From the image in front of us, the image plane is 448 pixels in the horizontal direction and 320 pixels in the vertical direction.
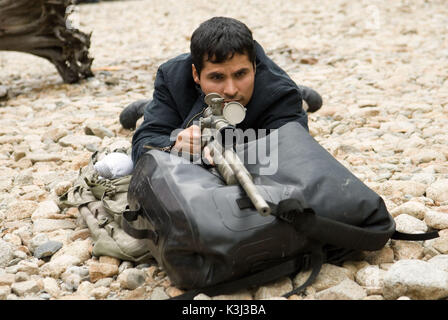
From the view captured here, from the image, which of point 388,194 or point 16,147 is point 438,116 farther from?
point 16,147

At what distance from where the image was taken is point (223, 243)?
194 centimetres

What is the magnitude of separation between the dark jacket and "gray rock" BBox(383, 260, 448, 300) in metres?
1.17

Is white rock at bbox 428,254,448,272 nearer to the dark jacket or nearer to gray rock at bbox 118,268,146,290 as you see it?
the dark jacket

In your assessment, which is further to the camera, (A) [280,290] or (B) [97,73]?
(B) [97,73]

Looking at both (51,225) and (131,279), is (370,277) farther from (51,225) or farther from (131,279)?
(51,225)

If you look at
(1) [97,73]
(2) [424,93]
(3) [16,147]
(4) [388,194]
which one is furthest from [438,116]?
(1) [97,73]

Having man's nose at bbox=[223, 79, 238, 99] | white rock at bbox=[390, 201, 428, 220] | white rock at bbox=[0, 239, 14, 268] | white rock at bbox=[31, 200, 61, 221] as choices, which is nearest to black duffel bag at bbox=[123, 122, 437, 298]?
white rock at bbox=[390, 201, 428, 220]

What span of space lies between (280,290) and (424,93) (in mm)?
3732

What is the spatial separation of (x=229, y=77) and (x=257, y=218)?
1.02 metres

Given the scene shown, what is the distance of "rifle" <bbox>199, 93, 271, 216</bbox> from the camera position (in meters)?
1.99

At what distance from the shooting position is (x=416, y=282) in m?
1.97

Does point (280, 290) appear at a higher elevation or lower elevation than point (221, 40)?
lower

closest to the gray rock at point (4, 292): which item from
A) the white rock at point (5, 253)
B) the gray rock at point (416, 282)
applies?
the white rock at point (5, 253)

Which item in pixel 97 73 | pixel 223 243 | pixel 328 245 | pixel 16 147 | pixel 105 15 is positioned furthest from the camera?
pixel 105 15
